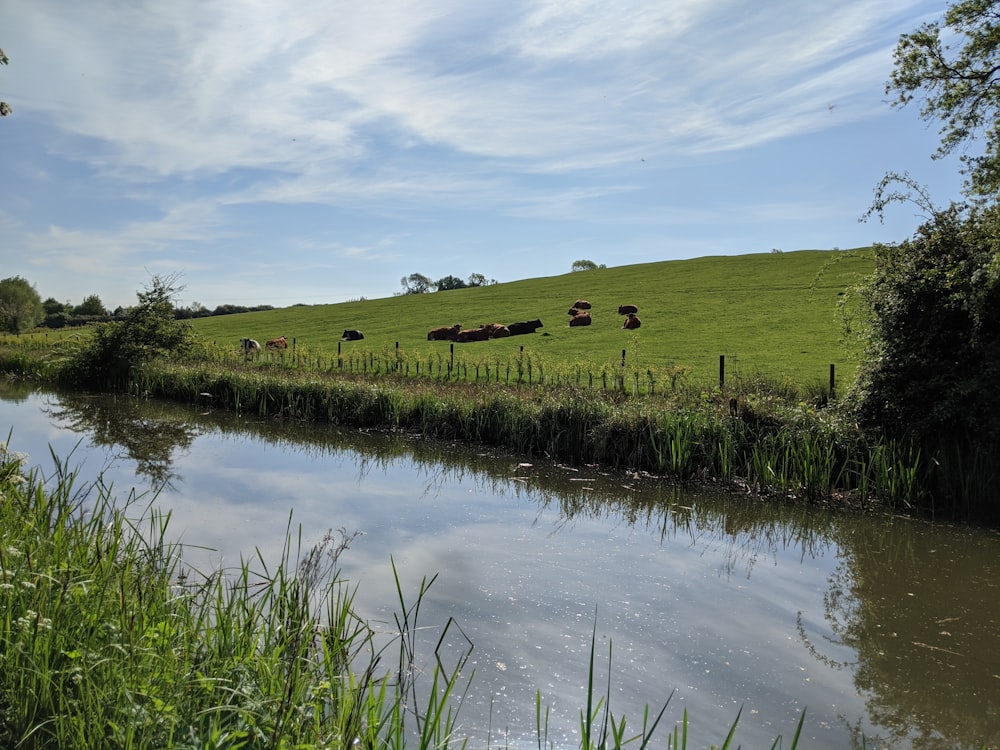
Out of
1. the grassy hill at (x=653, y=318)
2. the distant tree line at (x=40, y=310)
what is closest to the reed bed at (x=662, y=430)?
the grassy hill at (x=653, y=318)

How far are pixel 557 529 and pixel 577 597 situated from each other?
2706 millimetres

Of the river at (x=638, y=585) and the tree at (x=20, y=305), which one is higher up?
the tree at (x=20, y=305)

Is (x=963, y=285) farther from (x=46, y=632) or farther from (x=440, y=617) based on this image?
(x=46, y=632)

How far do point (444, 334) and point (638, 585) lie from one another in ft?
98.9

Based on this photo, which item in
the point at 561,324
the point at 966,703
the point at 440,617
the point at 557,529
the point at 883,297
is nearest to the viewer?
the point at 966,703

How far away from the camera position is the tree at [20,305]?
7144 centimetres

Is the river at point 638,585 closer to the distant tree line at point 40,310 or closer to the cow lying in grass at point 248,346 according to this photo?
the cow lying in grass at point 248,346

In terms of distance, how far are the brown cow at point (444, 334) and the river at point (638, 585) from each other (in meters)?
22.2

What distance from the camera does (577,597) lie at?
745 centimetres

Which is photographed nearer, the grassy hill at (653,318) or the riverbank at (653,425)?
the riverbank at (653,425)

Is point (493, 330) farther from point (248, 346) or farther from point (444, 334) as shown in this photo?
point (248, 346)

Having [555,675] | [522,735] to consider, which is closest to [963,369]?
[555,675]

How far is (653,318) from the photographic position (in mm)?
37281

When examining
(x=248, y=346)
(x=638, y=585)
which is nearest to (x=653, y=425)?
(x=638, y=585)
